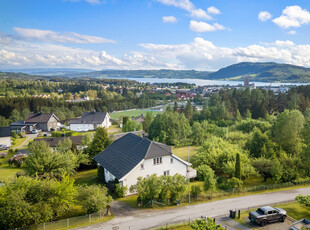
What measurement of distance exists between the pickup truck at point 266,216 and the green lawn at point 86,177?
66.7ft

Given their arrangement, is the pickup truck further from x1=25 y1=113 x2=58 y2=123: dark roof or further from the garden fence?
x1=25 y1=113 x2=58 y2=123: dark roof

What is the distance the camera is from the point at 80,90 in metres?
198

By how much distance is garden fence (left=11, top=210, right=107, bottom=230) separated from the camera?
19.1 m

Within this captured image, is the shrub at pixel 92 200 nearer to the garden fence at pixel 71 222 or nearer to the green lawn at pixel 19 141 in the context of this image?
the garden fence at pixel 71 222

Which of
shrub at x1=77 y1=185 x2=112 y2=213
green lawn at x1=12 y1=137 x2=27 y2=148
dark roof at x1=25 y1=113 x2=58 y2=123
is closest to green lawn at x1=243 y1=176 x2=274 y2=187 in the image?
shrub at x1=77 y1=185 x2=112 y2=213

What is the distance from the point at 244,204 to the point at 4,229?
879 inches

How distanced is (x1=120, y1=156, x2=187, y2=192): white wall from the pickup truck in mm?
11146

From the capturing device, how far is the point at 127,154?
97.1 ft

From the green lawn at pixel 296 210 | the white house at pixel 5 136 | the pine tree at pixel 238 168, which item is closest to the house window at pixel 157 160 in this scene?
the pine tree at pixel 238 168

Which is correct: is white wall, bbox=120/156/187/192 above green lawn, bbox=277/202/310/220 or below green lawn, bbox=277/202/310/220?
above

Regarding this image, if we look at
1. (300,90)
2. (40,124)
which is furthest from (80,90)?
(300,90)

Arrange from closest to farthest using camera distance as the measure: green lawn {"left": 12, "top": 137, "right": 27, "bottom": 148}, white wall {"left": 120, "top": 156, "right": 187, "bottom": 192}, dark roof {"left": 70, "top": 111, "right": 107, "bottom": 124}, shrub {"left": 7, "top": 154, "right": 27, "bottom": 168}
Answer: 1. white wall {"left": 120, "top": 156, "right": 187, "bottom": 192}
2. shrub {"left": 7, "top": 154, "right": 27, "bottom": 168}
3. green lawn {"left": 12, "top": 137, "right": 27, "bottom": 148}
4. dark roof {"left": 70, "top": 111, "right": 107, "bottom": 124}

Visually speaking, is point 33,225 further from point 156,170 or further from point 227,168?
point 227,168

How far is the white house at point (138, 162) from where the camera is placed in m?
27.0
